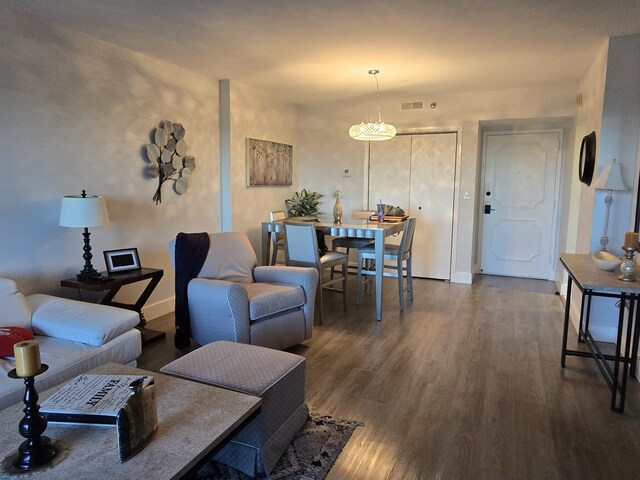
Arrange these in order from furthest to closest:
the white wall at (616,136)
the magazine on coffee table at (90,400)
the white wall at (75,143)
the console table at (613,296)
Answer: the white wall at (616,136)
the white wall at (75,143)
the console table at (613,296)
the magazine on coffee table at (90,400)

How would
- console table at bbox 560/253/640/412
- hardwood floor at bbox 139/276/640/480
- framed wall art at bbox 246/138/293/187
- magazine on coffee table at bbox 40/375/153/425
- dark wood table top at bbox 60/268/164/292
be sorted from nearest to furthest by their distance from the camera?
magazine on coffee table at bbox 40/375/153/425
hardwood floor at bbox 139/276/640/480
console table at bbox 560/253/640/412
dark wood table top at bbox 60/268/164/292
framed wall art at bbox 246/138/293/187

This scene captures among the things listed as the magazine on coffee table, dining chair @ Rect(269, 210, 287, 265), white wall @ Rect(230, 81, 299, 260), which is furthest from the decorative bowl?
white wall @ Rect(230, 81, 299, 260)

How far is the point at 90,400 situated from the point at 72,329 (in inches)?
39.7

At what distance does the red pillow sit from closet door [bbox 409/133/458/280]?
178 inches

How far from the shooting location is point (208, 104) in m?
4.59

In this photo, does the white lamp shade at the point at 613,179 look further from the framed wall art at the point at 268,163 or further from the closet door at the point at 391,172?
the framed wall art at the point at 268,163

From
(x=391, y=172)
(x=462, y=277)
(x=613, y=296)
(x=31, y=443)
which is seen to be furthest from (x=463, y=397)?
(x=391, y=172)

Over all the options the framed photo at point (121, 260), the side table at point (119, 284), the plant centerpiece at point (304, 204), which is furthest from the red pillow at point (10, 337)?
the plant centerpiece at point (304, 204)

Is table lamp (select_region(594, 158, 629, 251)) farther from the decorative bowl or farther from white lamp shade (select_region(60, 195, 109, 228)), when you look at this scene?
white lamp shade (select_region(60, 195, 109, 228))

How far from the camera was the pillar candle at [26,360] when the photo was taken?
3.92 ft

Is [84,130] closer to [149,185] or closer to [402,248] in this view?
[149,185]

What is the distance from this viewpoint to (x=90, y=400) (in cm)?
155

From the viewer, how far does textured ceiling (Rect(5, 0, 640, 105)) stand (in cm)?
273

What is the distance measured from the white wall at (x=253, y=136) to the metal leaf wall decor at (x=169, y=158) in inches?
26.1
